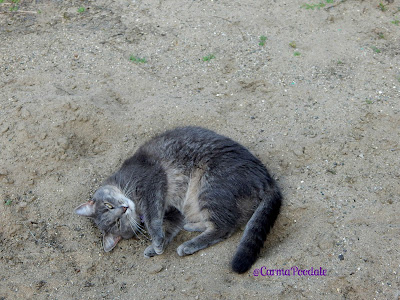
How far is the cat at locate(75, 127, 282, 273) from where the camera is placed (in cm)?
367

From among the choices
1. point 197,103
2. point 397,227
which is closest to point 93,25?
point 197,103

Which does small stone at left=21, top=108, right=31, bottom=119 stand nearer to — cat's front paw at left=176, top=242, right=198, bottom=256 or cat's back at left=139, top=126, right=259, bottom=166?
cat's back at left=139, top=126, right=259, bottom=166

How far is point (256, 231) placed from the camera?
3438 mm

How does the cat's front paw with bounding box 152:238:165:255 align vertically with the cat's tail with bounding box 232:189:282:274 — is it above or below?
below

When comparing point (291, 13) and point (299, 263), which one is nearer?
point (299, 263)

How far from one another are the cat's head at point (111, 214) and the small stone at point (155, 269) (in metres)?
0.46

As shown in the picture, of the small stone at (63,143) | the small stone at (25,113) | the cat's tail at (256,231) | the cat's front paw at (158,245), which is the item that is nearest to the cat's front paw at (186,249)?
the cat's front paw at (158,245)

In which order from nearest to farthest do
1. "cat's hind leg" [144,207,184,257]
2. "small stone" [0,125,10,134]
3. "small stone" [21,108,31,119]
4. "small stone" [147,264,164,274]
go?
"small stone" [147,264,164,274]
"cat's hind leg" [144,207,184,257]
"small stone" [0,125,10,134]
"small stone" [21,108,31,119]

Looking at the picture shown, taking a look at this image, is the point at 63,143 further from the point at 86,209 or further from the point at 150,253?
the point at 150,253

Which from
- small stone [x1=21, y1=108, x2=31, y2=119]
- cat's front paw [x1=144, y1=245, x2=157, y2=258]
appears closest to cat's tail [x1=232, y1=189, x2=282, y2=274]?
cat's front paw [x1=144, y1=245, x2=157, y2=258]

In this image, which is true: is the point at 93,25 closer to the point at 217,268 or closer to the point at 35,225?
the point at 35,225

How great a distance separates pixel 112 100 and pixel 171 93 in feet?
2.43

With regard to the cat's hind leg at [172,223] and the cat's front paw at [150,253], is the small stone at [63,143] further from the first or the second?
the cat's front paw at [150,253]

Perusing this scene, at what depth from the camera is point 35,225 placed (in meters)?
3.82
